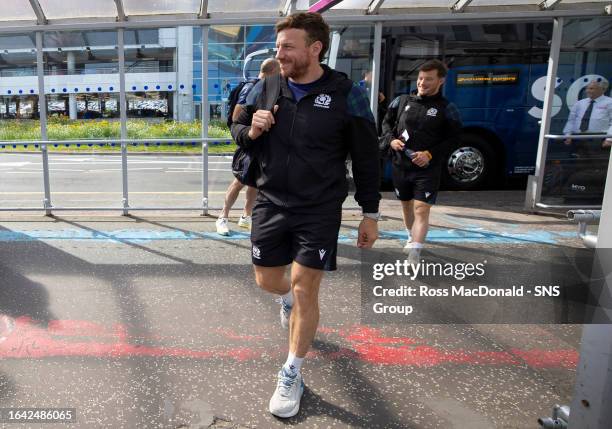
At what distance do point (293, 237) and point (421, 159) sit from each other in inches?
89.8

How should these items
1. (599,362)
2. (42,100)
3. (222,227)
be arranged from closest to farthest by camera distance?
(599,362), (222,227), (42,100)

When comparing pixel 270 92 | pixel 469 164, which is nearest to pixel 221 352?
pixel 270 92

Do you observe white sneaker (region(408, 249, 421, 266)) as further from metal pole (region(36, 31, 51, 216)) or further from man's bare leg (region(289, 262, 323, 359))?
metal pole (region(36, 31, 51, 216))

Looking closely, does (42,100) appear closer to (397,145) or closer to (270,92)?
(397,145)

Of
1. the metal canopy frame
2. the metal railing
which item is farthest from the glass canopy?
the metal railing

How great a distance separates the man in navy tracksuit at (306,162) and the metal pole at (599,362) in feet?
3.67

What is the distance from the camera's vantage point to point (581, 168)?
285 inches

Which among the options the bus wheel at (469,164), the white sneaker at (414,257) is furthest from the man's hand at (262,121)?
the bus wheel at (469,164)

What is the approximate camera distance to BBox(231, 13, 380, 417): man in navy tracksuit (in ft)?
8.29

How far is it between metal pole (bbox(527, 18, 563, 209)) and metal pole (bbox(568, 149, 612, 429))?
5.49 m

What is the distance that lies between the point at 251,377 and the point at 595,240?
1.93 m

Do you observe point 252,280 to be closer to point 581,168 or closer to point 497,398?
point 497,398

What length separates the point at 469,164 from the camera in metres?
8.95

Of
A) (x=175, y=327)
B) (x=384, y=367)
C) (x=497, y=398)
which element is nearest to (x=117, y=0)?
(x=175, y=327)
